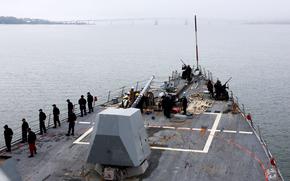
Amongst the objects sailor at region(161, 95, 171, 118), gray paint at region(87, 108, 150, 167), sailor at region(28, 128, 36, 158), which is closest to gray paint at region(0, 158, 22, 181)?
gray paint at region(87, 108, 150, 167)

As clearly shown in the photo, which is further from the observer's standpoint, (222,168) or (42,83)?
(42,83)

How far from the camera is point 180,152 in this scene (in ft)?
52.0

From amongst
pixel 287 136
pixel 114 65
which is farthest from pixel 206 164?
pixel 114 65

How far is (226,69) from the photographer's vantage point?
6638 cm

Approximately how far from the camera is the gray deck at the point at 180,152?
13594 millimetres

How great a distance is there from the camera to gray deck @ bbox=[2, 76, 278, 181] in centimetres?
1359

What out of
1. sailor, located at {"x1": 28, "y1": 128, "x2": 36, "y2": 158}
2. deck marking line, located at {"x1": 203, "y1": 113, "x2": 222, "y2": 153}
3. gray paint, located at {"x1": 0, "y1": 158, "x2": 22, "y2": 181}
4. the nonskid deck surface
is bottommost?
deck marking line, located at {"x1": 203, "y1": 113, "x2": 222, "y2": 153}

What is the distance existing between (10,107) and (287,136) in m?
26.5

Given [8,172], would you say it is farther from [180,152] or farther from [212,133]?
[212,133]

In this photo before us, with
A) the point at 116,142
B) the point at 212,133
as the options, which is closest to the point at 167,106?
the point at 212,133

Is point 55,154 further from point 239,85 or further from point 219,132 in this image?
point 239,85

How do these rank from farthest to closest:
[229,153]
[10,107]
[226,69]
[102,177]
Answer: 1. [226,69]
2. [10,107]
3. [229,153]
4. [102,177]

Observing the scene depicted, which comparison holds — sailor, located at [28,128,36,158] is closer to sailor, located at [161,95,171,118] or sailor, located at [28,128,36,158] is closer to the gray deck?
the gray deck

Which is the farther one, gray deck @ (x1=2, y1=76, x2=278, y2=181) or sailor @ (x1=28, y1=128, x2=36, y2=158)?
sailor @ (x1=28, y1=128, x2=36, y2=158)
